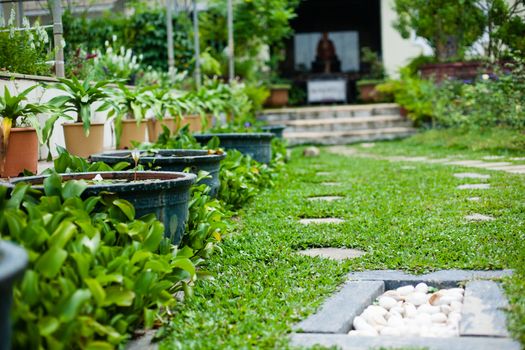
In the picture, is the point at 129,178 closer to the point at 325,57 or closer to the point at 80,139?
the point at 80,139

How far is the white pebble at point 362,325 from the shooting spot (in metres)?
2.61

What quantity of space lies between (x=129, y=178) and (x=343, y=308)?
3.84 ft

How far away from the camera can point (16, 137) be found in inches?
143

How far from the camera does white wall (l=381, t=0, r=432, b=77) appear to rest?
15062 mm

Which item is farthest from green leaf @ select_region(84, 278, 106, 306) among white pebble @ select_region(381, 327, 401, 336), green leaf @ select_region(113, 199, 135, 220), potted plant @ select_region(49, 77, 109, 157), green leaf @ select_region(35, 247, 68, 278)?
potted plant @ select_region(49, 77, 109, 157)

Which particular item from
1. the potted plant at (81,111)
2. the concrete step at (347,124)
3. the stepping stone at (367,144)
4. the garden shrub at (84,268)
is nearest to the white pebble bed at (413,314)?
the garden shrub at (84,268)

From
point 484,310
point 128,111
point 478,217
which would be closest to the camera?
point 484,310

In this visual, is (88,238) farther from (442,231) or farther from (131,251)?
(442,231)

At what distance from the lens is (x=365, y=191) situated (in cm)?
573

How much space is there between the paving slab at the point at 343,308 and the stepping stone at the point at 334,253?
0.48 meters

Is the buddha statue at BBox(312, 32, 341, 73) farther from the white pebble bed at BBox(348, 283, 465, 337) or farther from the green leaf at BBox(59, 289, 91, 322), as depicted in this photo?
the green leaf at BBox(59, 289, 91, 322)

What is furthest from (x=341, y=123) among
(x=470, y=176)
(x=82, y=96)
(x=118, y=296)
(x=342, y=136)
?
(x=118, y=296)

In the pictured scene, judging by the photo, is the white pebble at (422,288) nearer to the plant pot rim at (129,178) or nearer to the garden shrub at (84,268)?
the garden shrub at (84,268)

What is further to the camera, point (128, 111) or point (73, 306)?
point (128, 111)
